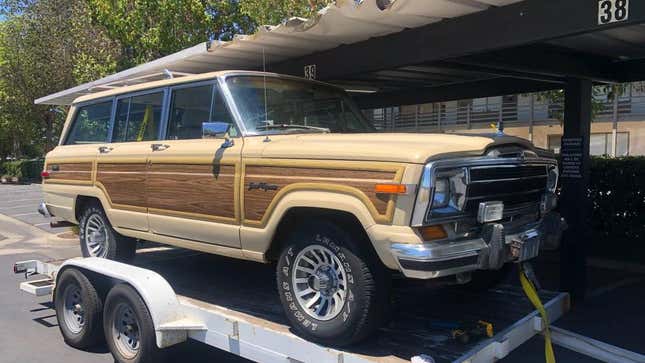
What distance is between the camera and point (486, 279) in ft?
14.1

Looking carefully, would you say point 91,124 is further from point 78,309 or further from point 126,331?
point 126,331

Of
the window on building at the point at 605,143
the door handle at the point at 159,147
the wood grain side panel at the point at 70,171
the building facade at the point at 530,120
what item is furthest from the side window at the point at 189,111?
the window on building at the point at 605,143

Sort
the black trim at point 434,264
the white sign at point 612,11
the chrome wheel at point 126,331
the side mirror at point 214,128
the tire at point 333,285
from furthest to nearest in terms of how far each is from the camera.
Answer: the chrome wheel at point 126,331 → the side mirror at point 214,128 → the white sign at point 612,11 → the tire at point 333,285 → the black trim at point 434,264

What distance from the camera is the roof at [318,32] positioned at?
4645 mm

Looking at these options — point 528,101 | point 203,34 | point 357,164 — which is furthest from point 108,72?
point 528,101

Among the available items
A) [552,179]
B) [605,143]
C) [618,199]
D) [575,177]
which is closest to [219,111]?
[552,179]

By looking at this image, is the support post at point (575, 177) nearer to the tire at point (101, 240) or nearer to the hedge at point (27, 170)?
the tire at point (101, 240)

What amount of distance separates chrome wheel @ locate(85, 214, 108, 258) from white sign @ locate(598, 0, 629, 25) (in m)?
A: 4.78

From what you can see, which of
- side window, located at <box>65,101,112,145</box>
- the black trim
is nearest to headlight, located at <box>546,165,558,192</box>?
the black trim

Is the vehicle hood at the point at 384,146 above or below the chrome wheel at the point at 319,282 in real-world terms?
above

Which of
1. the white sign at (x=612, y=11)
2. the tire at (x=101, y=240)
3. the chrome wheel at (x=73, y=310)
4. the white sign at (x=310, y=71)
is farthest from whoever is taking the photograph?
the white sign at (x=310, y=71)

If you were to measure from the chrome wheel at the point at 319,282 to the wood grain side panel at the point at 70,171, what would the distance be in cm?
300

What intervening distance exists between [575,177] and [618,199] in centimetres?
306

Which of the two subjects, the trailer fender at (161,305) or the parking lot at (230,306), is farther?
the parking lot at (230,306)
